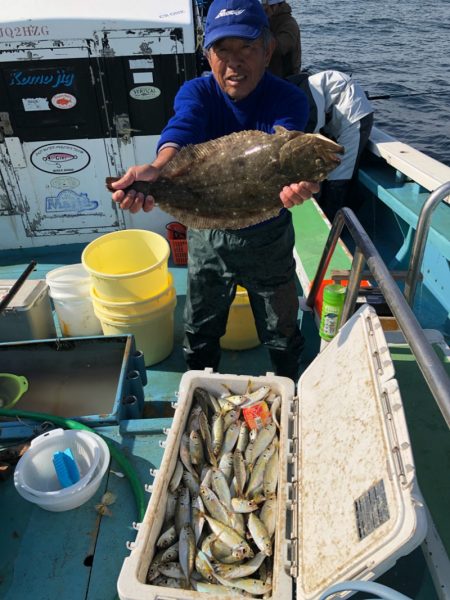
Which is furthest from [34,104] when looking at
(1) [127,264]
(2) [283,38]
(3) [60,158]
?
(2) [283,38]

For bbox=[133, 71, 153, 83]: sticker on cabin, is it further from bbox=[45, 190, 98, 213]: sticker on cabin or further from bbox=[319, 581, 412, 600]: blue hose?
bbox=[319, 581, 412, 600]: blue hose

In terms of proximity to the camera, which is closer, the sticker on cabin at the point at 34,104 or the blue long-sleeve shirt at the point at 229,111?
the blue long-sleeve shirt at the point at 229,111

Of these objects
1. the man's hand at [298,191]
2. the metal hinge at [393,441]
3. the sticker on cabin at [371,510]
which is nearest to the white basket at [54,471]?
the sticker on cabin at [371,510]

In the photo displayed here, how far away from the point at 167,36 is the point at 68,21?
103cm

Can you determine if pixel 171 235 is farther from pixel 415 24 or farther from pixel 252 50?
pixel 415 24

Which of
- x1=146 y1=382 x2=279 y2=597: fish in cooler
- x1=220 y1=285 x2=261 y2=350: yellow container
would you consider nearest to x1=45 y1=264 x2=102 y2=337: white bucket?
x1=220 y1=285 x2=261 y2=350: yellow container

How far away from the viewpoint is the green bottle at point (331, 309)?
3.17m

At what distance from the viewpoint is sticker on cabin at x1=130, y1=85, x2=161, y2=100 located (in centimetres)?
541

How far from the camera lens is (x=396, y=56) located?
19.8m

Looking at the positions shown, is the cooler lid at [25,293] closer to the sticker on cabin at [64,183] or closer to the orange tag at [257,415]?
the sticker on cabin at [64,183]

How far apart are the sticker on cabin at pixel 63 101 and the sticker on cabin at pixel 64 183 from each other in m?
0.83

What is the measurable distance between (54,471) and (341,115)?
17.5 feet

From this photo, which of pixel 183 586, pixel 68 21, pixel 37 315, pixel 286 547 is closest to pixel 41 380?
pixel 37 315

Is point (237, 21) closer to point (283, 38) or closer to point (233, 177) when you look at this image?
point (233, 177)
